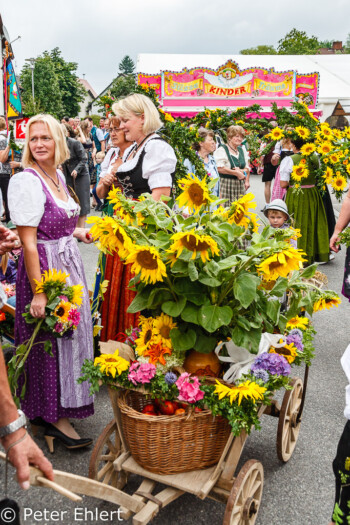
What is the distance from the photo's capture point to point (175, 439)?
200cm

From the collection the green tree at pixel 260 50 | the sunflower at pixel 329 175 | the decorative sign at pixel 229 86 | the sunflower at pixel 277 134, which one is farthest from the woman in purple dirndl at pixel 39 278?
the green tree at pixel 260 50

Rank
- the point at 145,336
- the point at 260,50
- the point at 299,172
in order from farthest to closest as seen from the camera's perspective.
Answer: the point at 260,50 < the point at 299,172 < the point at 145,336

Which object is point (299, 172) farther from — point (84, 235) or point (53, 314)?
point (53, 314)

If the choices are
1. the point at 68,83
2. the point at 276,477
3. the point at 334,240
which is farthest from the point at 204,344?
the point at 68,83

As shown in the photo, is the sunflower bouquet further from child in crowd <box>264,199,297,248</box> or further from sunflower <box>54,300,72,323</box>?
child in crowd <box>264,199,297,248</box>

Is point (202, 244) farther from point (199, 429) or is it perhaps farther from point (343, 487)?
point (343, 487)

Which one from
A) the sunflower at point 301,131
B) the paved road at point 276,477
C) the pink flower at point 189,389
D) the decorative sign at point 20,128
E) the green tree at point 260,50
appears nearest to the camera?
the pink flower at point 189,389

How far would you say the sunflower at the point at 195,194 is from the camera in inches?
78.1

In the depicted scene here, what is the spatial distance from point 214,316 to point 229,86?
16.8 m

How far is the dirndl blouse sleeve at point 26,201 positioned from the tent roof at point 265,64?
17.0 m

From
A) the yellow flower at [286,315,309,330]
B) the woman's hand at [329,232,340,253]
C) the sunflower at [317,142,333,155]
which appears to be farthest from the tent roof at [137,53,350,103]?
the yellow flower at [286,315,309,330]

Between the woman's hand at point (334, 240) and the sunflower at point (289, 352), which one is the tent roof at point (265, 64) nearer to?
the woman's hand at point (334, 240)

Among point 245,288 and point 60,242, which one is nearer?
point 245,288

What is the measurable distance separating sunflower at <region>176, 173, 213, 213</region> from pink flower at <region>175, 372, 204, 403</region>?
2.30 ft
